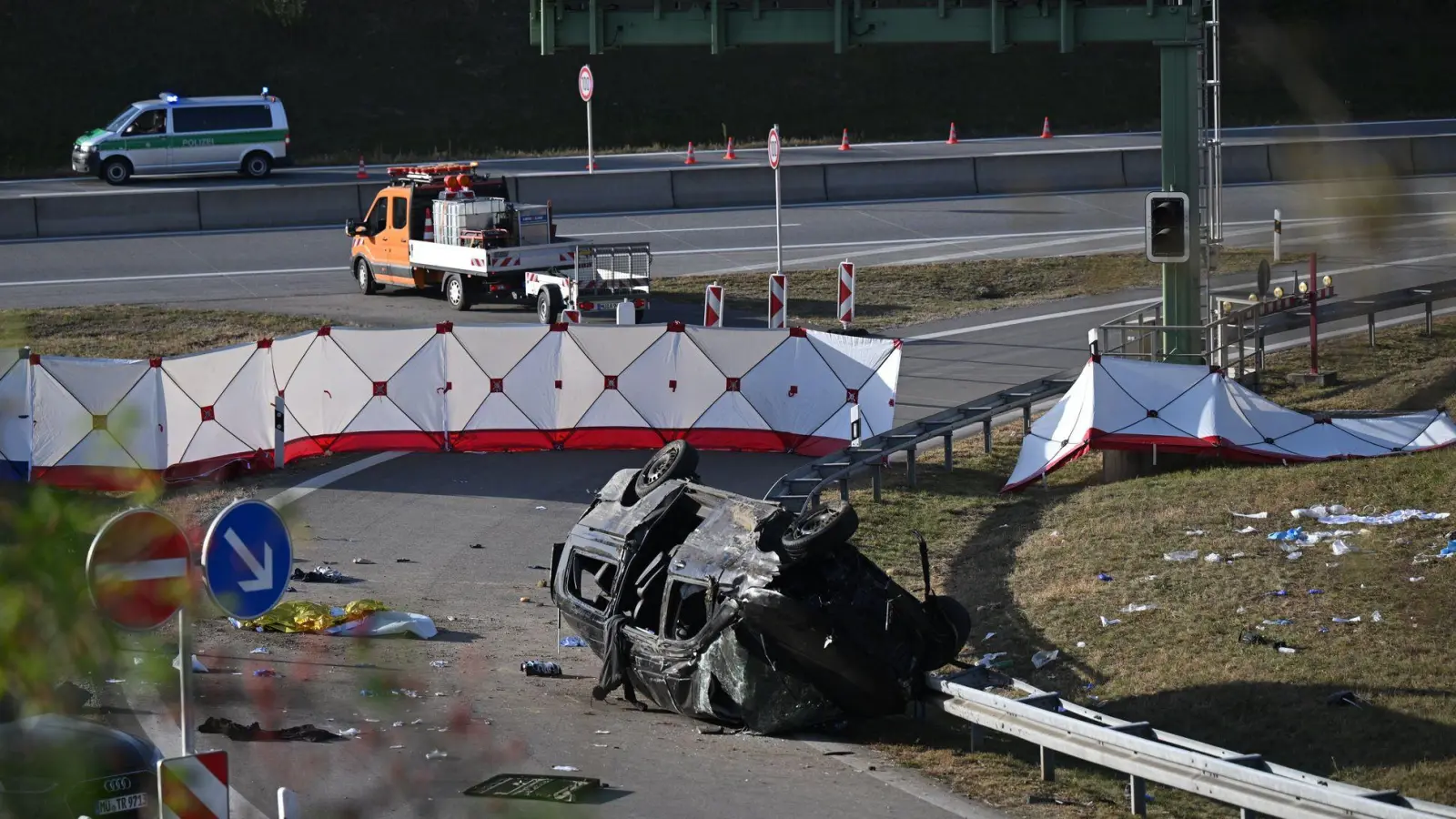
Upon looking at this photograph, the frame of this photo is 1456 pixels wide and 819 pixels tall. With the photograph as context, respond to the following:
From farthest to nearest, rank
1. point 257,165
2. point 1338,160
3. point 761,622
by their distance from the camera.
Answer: point 257,165 → point 761,622 → point 1338,160

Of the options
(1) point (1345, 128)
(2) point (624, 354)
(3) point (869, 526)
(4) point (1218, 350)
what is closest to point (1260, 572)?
(3) point (869, 526)

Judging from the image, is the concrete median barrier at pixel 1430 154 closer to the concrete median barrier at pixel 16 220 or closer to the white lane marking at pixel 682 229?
the white lane marking at pixel 682 229

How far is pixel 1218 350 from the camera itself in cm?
1916

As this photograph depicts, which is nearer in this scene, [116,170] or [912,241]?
[912,241]

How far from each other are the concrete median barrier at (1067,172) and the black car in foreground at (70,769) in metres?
33.1

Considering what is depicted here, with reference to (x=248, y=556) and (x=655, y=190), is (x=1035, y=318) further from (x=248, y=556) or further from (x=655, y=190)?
(x=248, y=556)

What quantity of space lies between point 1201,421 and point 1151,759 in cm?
862

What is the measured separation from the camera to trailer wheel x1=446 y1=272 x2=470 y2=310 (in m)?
27.1

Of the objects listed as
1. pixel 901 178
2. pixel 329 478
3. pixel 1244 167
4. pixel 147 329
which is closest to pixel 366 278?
pixel 147 329

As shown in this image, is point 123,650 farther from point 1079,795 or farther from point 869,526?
point 869,526

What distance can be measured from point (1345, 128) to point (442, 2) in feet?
214

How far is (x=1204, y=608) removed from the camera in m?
11.8

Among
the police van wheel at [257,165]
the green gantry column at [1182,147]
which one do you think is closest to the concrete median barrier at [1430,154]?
the green gantry column at [1182,147]

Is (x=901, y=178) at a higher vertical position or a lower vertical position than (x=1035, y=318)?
higher
